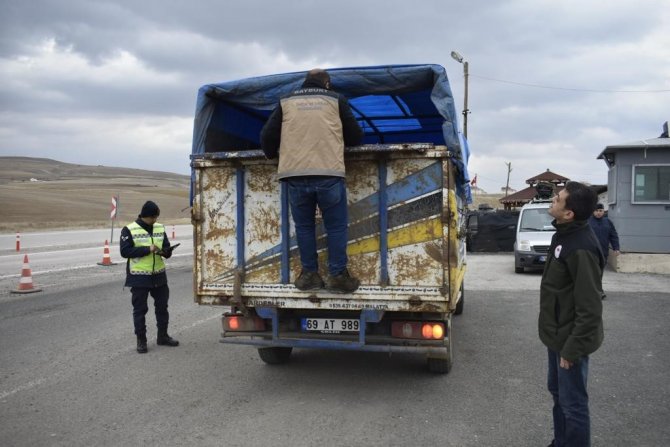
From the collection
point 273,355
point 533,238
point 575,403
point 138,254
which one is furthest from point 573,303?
point 533,238

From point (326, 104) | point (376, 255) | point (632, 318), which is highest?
point (326, 104)

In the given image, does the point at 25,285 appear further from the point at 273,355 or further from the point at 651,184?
the point at 651,184

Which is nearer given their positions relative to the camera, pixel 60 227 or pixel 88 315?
pixel 88 315

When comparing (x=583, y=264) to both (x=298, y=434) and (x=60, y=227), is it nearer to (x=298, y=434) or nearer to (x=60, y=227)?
(x=298, y=434)

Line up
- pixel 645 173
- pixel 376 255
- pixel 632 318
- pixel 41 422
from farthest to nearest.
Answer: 1. pixel 645 173
2. pixel 632 318
3. pixel 376 255
4. pixel 41 422

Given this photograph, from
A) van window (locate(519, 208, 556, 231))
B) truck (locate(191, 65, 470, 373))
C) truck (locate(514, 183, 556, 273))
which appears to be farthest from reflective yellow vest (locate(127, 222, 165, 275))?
van window (locate(519, 208, 556, 231))

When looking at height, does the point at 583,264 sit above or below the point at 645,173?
below

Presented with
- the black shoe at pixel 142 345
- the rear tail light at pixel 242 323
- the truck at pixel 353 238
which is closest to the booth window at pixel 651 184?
the truck at pixel 353 238

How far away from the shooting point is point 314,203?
4.68 meters

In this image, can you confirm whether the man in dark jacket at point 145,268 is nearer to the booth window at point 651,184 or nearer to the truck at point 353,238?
the truck at point 353,238

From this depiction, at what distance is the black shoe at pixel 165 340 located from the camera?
7031mm

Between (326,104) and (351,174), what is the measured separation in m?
0.66

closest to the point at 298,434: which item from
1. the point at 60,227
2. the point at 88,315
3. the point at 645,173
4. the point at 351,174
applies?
the point at 351,174

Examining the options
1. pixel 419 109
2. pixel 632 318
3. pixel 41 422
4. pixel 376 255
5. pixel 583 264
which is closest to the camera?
pixel 583 264
